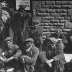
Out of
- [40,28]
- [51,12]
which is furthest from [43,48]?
[51,12]

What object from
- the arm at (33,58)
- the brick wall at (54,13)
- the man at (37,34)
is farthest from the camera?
the brick wall at (54,13)

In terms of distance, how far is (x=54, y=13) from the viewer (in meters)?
13.3

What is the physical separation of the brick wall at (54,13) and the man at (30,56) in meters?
1.60

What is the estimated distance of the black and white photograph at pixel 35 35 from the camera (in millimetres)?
11789

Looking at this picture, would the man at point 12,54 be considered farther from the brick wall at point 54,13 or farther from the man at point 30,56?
the brick wall at point 54,13

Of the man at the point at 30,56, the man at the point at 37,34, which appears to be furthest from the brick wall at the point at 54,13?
the man at the point at 30,56

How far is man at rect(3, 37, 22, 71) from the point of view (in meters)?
11.8

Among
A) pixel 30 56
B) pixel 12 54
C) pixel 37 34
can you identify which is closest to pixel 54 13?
pixel 37 34

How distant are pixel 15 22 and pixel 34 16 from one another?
0.95 meters

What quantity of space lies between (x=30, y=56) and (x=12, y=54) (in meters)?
0.54

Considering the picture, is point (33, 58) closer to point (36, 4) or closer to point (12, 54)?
point (12, 54)

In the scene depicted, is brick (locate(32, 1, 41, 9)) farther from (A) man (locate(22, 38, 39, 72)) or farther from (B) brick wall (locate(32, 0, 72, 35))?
(A) man (locate(22, 38, 39, 72))

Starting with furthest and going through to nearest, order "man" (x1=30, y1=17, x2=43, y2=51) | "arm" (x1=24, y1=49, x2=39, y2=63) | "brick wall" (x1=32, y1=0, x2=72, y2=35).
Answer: "brick wall" (x1=32, y1=0, x2=72, y2=35) → "man" (x1=30, y1=17, x2=43, y2=51) → "arm" (x1=24, y1=49, x2=39, y2=63)

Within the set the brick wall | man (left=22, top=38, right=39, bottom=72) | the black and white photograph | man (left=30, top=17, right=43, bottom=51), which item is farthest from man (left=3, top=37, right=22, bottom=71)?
the brick wall
